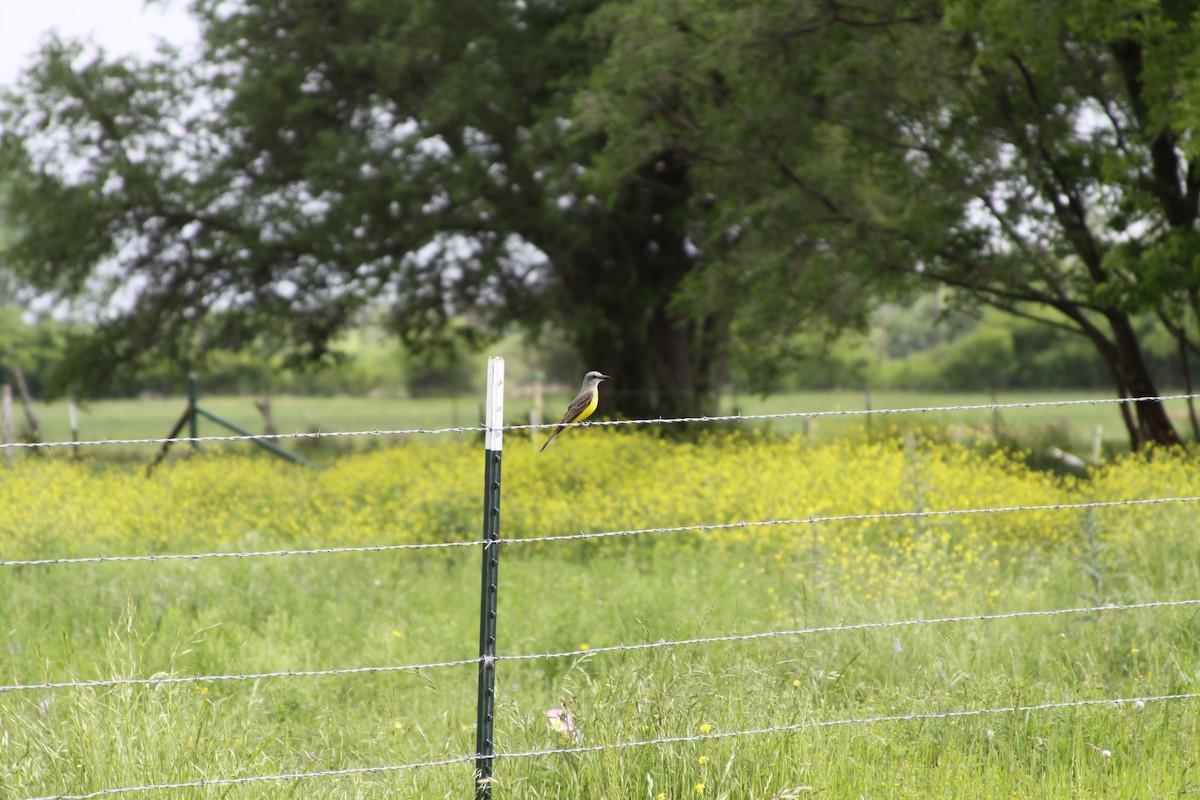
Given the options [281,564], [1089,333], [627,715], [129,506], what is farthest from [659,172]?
[627,715]

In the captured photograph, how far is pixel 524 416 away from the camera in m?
20.0

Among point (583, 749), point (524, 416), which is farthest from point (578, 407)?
point (524, 416)

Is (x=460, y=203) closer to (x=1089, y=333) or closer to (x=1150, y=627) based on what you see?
(x=1089, y=333)

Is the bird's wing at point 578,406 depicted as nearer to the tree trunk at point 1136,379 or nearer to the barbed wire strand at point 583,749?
the barbed wire strand at point 583,749

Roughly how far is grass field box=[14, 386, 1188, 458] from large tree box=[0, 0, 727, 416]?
219 cm

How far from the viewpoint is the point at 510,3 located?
18266 millimetres

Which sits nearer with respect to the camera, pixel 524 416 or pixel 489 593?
pixel 489 593

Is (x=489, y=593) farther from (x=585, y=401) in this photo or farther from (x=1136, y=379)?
(x=1136, y=379)

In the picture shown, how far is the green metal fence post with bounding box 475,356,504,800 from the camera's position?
3.50m

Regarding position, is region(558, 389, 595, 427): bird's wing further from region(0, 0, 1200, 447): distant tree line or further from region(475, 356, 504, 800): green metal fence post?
region(0, 0, 1200, 447): distant tree line

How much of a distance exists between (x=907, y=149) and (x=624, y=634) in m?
10.4

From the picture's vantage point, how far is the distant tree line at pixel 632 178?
13102mm

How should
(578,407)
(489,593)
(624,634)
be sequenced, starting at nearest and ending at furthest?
(489,593) → (578,407) → (624,634)

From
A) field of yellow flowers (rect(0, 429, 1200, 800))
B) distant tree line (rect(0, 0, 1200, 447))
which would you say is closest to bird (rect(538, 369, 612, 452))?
field of yellow flowers (rect(0, 429, 1200, 800))
